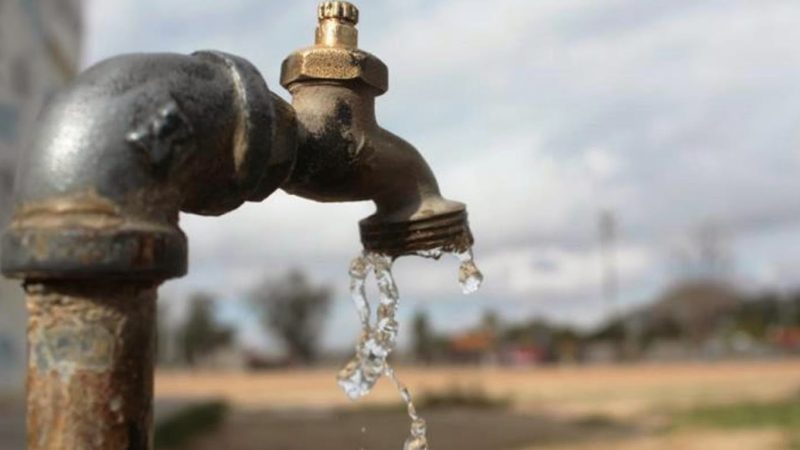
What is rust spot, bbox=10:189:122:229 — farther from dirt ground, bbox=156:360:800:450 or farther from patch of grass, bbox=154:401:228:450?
patch of grass, bbox=154:401:228:450

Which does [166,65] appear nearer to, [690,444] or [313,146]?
[313,146]

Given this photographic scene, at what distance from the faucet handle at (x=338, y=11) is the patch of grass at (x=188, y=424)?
23.4ft

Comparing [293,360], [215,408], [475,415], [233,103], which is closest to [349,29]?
[233,103]

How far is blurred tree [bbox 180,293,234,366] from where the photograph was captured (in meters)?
49.7

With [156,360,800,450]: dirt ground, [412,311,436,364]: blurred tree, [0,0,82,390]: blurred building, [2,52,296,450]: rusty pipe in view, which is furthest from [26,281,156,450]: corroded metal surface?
[412,311,436,364]: blurred tree

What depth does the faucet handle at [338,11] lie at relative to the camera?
1166 millimetres

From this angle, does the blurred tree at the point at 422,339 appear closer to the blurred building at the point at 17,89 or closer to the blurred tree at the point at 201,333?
the blurred tree at the point at 201,333

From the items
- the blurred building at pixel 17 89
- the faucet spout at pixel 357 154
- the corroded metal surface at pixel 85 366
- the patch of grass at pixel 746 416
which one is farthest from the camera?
the patch of grass at pixel 746 416

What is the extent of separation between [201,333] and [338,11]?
50.4 m

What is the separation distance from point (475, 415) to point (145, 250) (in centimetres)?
1279

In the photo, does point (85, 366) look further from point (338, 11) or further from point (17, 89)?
point (17, 89)

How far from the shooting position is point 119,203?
86 cm

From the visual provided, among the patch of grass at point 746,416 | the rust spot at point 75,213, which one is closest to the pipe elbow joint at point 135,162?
the rust spot at point 75,213

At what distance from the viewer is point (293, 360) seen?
49344mm
